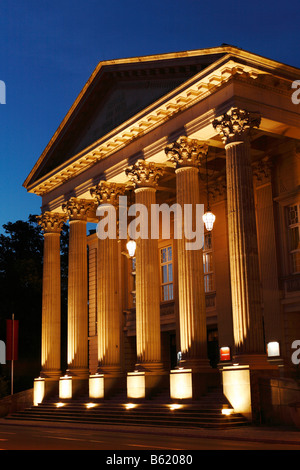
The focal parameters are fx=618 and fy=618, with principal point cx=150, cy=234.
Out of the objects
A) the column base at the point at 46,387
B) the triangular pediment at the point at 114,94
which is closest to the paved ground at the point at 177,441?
→ the column base at the point at 46,387

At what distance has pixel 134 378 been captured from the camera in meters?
29.4

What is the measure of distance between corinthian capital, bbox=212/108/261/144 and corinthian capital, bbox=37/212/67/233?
17842 millimetres

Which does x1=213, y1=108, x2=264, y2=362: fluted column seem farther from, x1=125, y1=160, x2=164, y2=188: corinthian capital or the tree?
the tree

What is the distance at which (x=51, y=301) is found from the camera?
130 ft

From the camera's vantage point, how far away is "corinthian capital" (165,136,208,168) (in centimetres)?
2842

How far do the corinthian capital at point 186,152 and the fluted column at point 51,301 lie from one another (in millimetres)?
14372

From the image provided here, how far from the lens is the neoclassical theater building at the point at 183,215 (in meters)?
25.2

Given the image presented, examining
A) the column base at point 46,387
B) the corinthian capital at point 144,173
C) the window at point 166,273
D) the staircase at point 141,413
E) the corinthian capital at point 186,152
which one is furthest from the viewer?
the window at point 166,273

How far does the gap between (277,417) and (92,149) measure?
60.6 ft

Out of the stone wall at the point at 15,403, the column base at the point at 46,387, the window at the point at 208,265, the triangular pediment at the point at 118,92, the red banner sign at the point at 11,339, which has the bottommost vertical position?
the stone wall at the point at 15,403

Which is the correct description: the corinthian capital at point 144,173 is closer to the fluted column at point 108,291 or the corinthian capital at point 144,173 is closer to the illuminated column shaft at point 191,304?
the fluted column at point 108,291

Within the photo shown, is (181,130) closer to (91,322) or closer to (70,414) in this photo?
(70,414)

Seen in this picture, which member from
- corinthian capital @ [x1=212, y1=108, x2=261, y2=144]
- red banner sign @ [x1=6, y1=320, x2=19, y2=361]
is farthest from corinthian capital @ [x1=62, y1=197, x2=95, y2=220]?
corinthian capital @ [x1=212, y1=108, x2=261, y2=144]

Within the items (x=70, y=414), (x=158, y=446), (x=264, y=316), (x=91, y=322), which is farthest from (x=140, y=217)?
(x=91, y=322)
